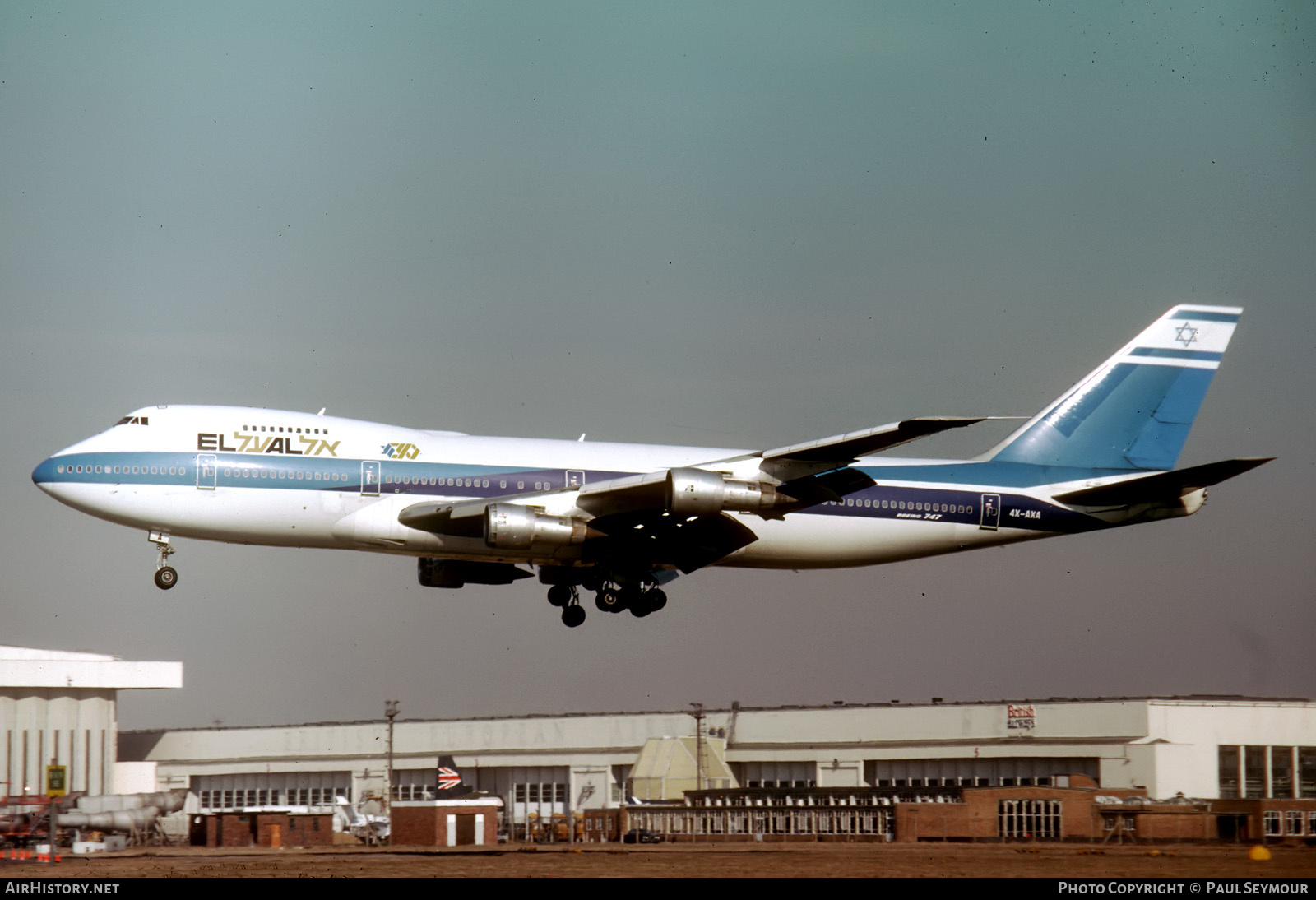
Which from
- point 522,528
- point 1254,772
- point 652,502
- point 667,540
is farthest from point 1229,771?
point 522,528

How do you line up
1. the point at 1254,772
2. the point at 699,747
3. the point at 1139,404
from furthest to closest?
the point at 699,747
the point at 1254,772
the point at 1139,404

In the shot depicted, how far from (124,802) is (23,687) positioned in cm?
2979

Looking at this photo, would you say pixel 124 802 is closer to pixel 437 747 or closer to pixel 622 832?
pixel 622 832

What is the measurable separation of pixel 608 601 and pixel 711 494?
759cm

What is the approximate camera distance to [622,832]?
76.9 m

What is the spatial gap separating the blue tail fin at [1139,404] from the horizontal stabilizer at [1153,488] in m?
1.78

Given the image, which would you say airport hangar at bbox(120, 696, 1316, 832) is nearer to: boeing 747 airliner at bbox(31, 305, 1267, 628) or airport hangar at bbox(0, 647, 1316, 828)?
airport hangar at bbox(0, 647, 1316, 828)

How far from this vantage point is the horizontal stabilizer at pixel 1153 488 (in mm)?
51125

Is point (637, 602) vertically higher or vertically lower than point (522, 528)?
lower

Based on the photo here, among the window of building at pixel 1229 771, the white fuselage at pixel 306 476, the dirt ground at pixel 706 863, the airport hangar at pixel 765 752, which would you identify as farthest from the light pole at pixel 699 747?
the white fuselage at pixel 306 476

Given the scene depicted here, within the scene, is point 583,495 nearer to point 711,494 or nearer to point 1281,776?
point 711,494

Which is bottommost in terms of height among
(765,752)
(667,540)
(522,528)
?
(765,752)

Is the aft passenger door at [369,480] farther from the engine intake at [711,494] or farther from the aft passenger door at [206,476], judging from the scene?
the engine intake at [711,494]

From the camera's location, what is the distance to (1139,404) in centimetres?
5819
